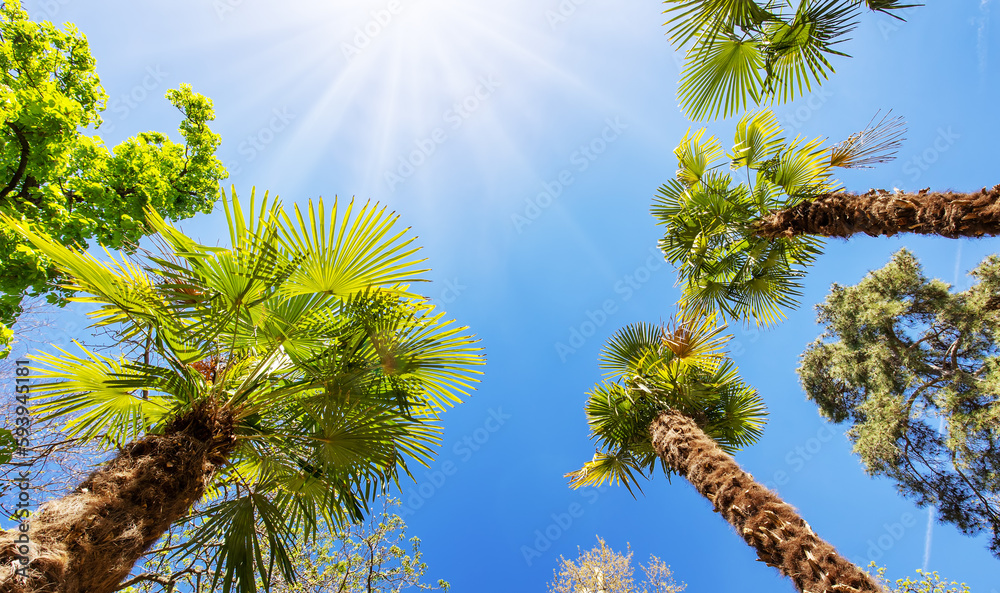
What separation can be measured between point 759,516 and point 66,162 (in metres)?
11.4

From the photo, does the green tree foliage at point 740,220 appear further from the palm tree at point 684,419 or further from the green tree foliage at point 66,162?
the green tree foliage at point 66,162

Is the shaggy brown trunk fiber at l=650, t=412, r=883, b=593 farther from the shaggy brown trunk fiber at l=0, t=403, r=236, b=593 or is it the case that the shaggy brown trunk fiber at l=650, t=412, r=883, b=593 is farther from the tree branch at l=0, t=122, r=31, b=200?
the tree branch at l=0, t=122, r=31, b=200

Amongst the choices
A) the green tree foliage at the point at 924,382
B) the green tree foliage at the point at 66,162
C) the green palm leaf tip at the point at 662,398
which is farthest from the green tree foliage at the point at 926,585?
the green tree foliage at the point at 66,162

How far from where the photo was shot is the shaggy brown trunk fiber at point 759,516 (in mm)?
2619

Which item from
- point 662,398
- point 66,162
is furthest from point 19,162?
point 662,398

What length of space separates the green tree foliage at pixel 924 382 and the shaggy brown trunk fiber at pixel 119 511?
13372 millimetres

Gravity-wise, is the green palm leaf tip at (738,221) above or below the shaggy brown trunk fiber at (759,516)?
above

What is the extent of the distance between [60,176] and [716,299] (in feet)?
41.5

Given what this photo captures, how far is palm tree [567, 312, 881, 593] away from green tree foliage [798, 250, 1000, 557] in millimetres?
7135

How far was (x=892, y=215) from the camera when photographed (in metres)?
3.48

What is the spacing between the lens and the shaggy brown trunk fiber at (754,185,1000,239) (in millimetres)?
2914

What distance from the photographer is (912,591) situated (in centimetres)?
791

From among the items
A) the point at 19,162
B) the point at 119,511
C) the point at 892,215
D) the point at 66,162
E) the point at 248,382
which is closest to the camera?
the point at 119,511

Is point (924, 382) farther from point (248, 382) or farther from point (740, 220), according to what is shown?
point (248, 382)
